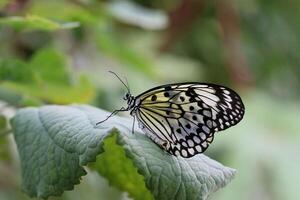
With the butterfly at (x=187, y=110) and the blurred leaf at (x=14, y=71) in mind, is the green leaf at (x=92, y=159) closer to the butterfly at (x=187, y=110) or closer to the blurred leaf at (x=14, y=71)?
the butterfly at (x=187, y=110)

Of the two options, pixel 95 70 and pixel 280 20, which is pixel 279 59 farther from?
pixel 95 70

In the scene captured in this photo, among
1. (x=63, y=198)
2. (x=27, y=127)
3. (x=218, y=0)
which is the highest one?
(x=218, y=0)

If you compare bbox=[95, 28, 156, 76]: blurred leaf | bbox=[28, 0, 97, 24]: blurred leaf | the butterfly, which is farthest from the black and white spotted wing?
bbox=[95, 28, 156, 76]: blurred leaf

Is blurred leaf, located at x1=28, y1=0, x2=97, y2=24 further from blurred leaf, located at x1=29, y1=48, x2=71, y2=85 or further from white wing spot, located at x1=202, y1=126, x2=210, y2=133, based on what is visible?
white wing spot, located at x1=202, y1=126, x2=210, y2=133

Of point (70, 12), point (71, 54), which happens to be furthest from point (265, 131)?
point (70, 12)

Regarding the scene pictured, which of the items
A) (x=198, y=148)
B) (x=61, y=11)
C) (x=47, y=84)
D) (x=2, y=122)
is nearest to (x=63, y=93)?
(x=47, y=84)

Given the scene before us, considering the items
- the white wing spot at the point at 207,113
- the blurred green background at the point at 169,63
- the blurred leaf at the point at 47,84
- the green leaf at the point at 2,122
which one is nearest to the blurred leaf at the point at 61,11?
the blurred green background at the point at 169,63

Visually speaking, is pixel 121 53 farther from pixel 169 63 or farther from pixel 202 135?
pixel 202 135
